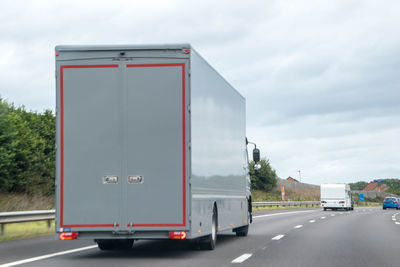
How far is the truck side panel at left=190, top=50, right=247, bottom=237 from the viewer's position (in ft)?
37.9

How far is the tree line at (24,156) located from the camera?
46.8m

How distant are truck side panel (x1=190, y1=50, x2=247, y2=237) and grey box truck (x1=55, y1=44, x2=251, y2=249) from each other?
94 millimetres

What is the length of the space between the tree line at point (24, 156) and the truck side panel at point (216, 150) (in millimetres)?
31880

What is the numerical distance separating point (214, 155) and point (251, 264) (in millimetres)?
3235

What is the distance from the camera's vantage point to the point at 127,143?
1125 centimetres

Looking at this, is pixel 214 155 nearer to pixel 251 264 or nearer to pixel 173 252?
pixel 173 252

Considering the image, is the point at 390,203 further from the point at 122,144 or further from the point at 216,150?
the point at 122,144

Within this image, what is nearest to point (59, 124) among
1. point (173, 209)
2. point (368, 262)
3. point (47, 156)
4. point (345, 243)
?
point (173, 209)

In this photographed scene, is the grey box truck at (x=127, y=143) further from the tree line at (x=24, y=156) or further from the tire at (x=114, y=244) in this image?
the tree line at (x=24, y=156)

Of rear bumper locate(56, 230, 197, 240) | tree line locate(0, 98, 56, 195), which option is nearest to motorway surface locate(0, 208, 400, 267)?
rear bumper locate(56, 230, 197, 240)

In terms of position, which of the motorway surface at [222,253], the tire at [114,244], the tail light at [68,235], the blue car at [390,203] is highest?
the tail light at [68,235]

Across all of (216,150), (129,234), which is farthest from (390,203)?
(129,234)

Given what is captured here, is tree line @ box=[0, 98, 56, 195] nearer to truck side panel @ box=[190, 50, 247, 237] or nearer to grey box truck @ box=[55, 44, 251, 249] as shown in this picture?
truck side panel @ box=[190, 50, 247, 237]

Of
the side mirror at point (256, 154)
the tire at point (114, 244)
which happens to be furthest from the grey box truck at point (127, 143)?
the side mirror at point (256, 154)
